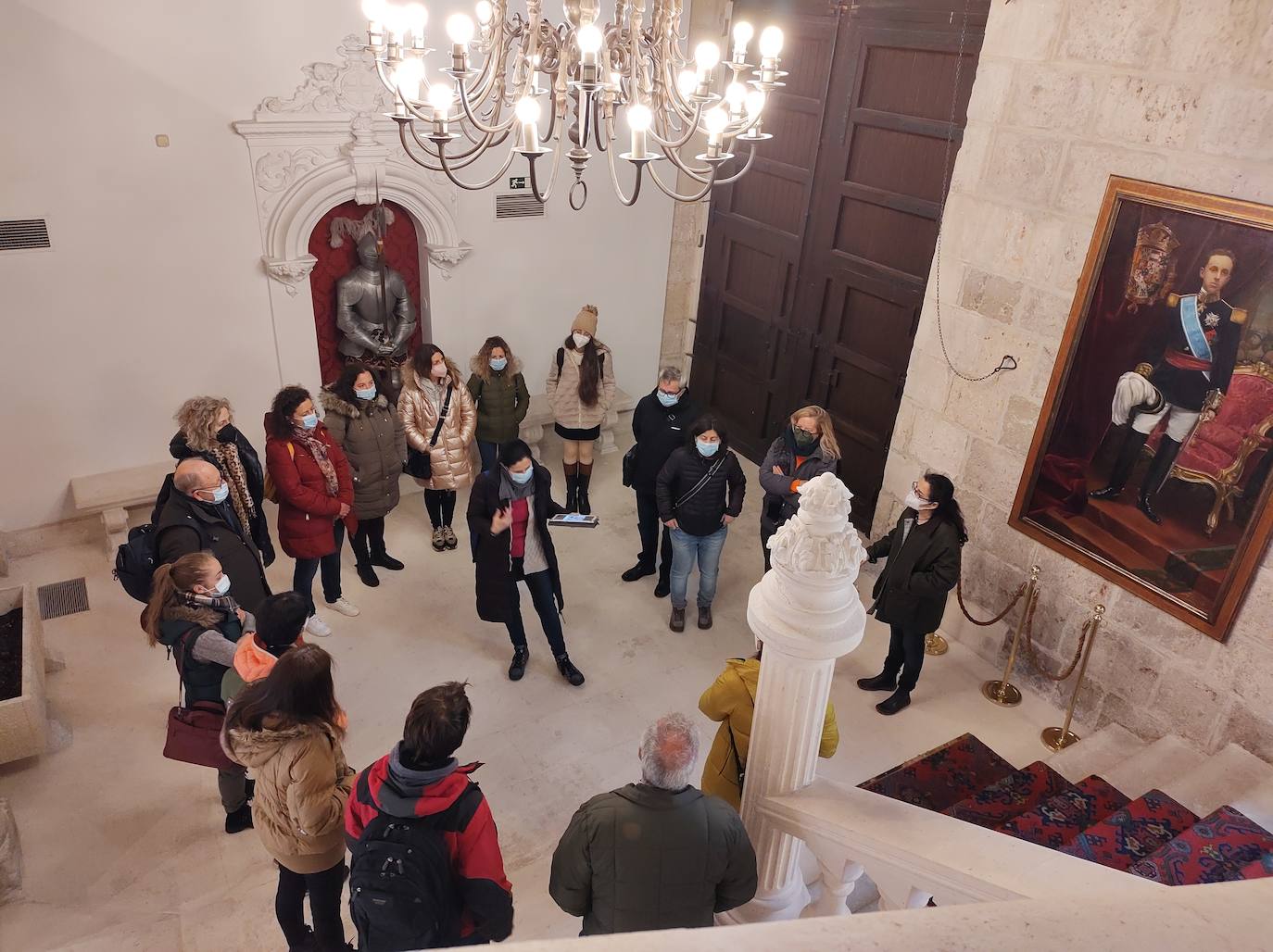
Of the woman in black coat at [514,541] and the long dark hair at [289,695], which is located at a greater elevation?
the long dark hair at [289,695]

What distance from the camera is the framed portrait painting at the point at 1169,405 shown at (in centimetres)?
390

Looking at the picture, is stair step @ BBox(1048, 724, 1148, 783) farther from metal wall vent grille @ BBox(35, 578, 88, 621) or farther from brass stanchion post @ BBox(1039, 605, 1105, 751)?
metal wall vent grille @ BBox(35, 578, 88, 621)

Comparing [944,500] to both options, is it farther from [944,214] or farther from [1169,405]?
[944,214]

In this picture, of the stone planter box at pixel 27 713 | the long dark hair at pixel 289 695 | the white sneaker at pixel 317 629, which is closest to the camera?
the long dark hair at pixel 289 695

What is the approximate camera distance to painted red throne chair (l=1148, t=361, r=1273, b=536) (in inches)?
152

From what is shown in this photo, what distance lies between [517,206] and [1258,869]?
A: 5.99m

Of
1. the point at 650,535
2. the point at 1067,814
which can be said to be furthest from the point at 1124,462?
the point at 650,535

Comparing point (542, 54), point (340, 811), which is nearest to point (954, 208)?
point (542, 54)

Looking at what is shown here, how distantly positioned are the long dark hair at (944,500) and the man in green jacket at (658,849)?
2.41 metres

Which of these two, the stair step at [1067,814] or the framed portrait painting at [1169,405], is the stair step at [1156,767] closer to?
the stair step at [1067,814]

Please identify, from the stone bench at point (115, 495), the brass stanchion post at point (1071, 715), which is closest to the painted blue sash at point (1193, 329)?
the brass stanchion post at point (1071, 715)

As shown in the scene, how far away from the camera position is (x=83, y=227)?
5.47 m

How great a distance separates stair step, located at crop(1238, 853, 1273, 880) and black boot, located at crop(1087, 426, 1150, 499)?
5.72ft

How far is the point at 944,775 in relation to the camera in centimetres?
453
